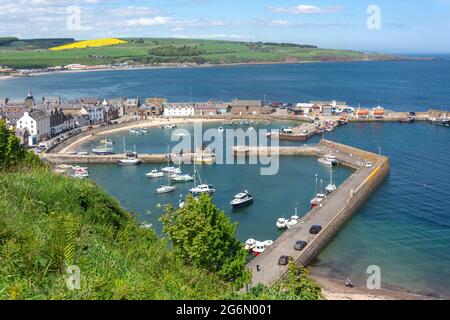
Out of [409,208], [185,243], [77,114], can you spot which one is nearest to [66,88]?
[77,114]

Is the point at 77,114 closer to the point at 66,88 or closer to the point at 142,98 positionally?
the point at 142,98

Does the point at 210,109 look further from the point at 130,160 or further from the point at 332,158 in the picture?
the point at 332,158

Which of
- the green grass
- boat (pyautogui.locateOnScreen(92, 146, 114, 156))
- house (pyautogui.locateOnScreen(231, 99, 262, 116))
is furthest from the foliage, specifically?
house (pyautogui.locateOnScreen(231, 99, 262, 116))

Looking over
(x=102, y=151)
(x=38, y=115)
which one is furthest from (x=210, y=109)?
(x=102, y=151)

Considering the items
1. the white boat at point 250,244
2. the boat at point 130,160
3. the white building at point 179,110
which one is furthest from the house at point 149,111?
the white boat at point 250,244

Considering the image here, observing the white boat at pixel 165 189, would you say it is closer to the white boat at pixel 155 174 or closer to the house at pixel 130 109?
the white boat at pixel 155 174
